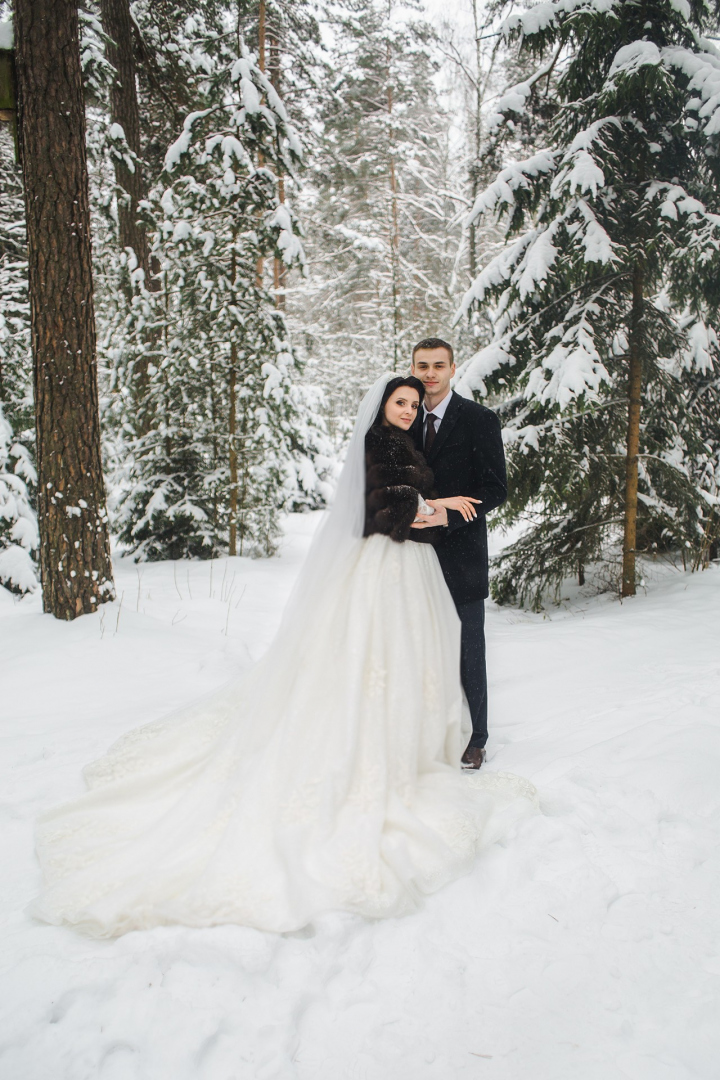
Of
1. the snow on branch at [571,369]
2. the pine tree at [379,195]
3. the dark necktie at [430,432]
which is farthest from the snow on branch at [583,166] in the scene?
the pine tree at [379,195]

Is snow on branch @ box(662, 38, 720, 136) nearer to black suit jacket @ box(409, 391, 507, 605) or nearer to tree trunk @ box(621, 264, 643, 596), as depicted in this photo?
tree trunk @ box(621, 264, 643, 596)

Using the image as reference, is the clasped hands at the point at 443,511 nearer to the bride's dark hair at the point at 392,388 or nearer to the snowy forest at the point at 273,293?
the bride's dark hair at the point at 392,388

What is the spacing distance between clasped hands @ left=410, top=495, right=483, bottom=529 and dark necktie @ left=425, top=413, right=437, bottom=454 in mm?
340

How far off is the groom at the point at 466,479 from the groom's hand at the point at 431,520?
0.67ft

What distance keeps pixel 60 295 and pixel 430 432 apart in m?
3.23

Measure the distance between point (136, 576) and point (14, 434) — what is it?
2259mm

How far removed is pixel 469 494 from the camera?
343 cm

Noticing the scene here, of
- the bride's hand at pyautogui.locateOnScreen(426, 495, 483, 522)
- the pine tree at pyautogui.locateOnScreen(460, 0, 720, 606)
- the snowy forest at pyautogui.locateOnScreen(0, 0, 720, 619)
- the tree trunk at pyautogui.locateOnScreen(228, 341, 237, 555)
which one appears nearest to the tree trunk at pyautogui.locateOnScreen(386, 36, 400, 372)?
the snowy forest at pyautogui.locateOnScreen(0, 0, 720, 619)

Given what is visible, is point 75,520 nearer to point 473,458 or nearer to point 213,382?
point 473,458

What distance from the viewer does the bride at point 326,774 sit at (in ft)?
7.33

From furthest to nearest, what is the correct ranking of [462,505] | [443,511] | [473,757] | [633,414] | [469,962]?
[633,414] → [473,757] → [462,505] → [443,511] → [469,962]

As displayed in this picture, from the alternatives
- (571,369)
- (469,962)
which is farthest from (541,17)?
(469,962)

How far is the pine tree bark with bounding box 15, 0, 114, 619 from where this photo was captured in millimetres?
4539

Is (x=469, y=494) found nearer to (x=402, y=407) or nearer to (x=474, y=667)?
(x=402, y=407)
